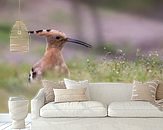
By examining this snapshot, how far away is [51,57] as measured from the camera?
6535mm

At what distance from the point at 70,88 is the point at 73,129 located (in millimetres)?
825

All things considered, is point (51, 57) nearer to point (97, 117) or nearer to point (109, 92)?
point (109, 92)

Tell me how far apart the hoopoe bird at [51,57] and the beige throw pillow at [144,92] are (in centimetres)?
136

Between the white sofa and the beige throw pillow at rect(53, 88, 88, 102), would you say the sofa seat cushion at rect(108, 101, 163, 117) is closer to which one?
the white sofa

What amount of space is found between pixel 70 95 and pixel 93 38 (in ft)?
4.98

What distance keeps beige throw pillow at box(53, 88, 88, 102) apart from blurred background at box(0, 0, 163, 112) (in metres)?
1.09

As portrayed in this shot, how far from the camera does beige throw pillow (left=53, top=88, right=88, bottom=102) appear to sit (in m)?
5.35

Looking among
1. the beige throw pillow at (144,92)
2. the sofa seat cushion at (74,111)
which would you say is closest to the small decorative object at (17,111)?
the sofa seat cushion at (74,111)

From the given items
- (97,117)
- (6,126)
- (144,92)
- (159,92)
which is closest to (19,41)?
(6,126)

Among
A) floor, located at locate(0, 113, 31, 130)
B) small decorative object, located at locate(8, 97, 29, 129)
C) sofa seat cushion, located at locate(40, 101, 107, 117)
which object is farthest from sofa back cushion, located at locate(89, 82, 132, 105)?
floor, located at locate(0, 113, 31, 130)

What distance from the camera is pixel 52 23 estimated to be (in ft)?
21.4

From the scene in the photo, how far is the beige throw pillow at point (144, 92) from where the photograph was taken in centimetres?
547

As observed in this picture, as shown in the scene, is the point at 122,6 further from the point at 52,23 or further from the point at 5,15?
the point at 5,15

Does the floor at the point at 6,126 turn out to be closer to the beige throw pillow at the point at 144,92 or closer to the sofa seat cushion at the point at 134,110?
the sofa seat cushion at the point at 134,110
